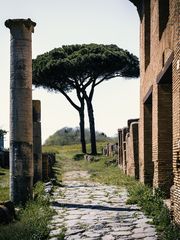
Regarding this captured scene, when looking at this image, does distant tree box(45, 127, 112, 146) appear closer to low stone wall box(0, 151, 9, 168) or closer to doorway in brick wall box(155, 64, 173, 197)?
low stone wall box(0, 151, 9, 168)

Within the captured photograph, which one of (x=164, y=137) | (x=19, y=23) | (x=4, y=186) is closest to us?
(x=19, y=23)

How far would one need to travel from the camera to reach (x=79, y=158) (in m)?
26.5

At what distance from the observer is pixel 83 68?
2850cm

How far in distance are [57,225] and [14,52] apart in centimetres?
387

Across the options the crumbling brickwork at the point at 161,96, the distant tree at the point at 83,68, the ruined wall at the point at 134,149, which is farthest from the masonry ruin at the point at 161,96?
the distant tree at the point at 83,68

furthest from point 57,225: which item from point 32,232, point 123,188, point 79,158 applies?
point 79,158

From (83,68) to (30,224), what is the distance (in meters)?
22.8

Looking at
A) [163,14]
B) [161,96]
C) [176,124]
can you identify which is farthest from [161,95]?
[176,124]

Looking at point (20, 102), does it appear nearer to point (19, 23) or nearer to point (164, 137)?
point (19, 23)

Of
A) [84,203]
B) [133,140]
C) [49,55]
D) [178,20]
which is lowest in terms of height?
[84,203]

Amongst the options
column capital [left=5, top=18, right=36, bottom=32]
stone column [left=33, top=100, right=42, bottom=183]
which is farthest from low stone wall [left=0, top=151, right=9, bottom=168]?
column capital [left=5, top=18, right=36, bottom=32]

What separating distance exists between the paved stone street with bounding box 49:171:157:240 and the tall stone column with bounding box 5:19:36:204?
919 mm

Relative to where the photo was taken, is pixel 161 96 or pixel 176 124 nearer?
pixel 176 124

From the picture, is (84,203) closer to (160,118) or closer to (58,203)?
(58,203)
